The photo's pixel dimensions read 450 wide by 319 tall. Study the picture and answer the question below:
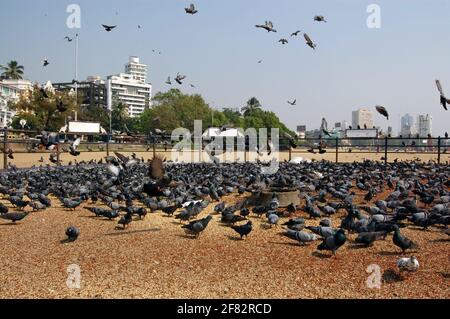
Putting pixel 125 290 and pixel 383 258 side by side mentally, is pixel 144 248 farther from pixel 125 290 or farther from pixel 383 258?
pixel 383 258

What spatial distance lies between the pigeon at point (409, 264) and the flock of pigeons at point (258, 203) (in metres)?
0.01

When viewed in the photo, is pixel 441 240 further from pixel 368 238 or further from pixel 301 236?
pixel 301 236

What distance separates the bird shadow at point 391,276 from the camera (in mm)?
6141

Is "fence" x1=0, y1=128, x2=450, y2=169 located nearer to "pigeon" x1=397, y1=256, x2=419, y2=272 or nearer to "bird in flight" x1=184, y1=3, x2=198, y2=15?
"bird in flight" x1=184, y1=3, x2=198, y2=15

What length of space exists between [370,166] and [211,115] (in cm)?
7304

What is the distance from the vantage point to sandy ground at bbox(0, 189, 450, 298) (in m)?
5.72

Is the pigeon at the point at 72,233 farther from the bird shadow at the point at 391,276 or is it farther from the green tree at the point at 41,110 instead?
the green tree at the point at 41,110

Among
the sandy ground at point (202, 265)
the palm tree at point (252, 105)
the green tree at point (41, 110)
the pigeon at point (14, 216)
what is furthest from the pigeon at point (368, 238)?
the palm tree at point (252, 105)

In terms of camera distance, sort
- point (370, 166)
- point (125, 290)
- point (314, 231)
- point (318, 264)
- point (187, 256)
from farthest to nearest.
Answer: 1. point (370, 166)
2. point (314, 231)
3. point (187, 256)
4. point (318, 264)
5. point (125, 290)

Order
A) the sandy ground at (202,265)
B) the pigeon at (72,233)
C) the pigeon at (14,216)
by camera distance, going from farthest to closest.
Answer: the pigeon at (14,216)
the pigeon at (72,233)
the sandy ground at (202,265)

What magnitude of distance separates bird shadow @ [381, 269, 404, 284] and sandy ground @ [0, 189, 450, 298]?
3 cm
